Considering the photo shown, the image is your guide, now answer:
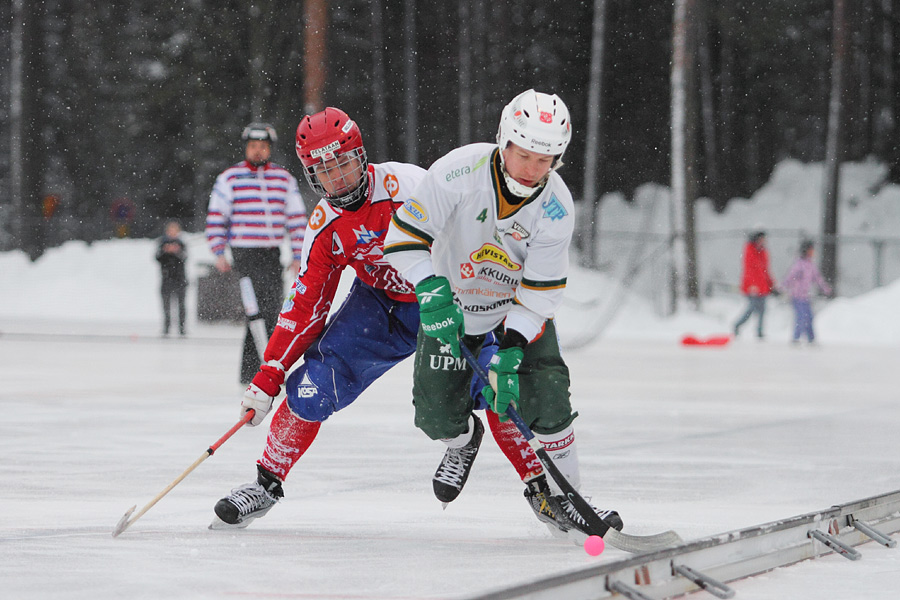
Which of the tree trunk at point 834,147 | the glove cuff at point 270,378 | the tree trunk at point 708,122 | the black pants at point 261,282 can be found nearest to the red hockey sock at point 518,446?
the glove cuff at point 270,378

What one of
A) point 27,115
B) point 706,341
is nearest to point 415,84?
point 27,115

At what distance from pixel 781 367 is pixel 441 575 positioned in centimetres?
927

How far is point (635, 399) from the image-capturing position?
27.7 feet

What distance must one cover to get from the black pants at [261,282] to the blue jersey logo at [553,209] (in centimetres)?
445

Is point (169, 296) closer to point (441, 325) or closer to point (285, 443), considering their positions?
point (285, 443)

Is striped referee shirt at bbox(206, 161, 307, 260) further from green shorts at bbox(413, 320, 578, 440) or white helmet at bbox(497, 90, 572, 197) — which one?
white helmet at bbox(497, 90, 572, 197)

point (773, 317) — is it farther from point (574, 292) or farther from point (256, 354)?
point (256, 354)

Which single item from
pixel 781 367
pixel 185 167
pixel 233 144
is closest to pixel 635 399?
pixel 781 367

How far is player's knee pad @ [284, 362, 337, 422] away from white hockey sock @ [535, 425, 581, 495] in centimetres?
69

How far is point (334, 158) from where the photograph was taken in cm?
391

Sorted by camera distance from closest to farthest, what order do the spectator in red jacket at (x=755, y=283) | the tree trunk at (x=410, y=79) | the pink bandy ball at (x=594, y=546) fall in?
the pink bandy ball at (x=594, y=546) < the spectator in red jacket at (x=755, y=283) < the tree trunk at (x=410, y=79)

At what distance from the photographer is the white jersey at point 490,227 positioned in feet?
12.1

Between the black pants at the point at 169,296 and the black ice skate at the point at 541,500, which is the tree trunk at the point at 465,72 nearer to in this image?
the black pants at the point at 169,296

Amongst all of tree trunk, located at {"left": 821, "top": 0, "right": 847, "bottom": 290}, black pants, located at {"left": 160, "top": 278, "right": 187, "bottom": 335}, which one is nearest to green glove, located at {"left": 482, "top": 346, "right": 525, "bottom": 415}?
black pants, located at {"left": 160, "top": 278, "right": 187, "bottom": 335}
